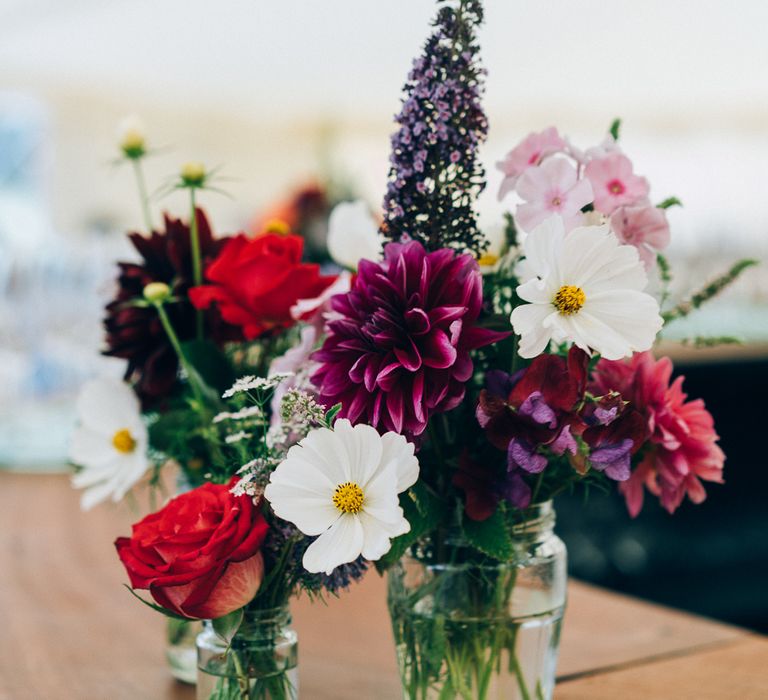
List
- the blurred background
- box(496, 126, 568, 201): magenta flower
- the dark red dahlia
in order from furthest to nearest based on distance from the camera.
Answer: the blurred background, the dark red dahlia, box(496, 126, 568, 201): magenta flower

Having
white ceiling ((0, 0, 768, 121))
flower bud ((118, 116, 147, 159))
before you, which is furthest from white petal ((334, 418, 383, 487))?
white ceiling ((0, 0, 768, 121))

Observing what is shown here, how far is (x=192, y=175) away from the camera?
1.96 feet

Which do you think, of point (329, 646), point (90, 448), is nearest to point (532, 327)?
point (90, 448)

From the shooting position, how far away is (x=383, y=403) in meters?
0.42

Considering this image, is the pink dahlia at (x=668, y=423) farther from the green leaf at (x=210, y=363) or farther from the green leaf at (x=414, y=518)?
the green leaf at (x=210, y=363)

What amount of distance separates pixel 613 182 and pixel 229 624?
0.29 m

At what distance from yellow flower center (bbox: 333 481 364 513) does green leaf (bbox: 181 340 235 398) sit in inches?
8.2

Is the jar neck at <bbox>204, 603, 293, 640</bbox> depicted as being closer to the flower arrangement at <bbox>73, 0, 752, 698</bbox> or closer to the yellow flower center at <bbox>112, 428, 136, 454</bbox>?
the flower arrangement at <bbox>73, 0, 752, 698</bbox>

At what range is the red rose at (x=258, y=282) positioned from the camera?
559 mm

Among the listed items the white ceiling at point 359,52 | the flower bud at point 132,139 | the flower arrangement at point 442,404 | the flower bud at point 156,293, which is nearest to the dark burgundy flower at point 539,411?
the flower arrangement at point 442,404

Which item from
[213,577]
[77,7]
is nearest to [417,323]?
[213,577]

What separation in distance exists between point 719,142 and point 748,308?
5.47m

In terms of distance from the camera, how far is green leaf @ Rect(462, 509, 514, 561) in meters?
0.46

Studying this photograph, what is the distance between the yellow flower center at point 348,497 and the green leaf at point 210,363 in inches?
8.2
